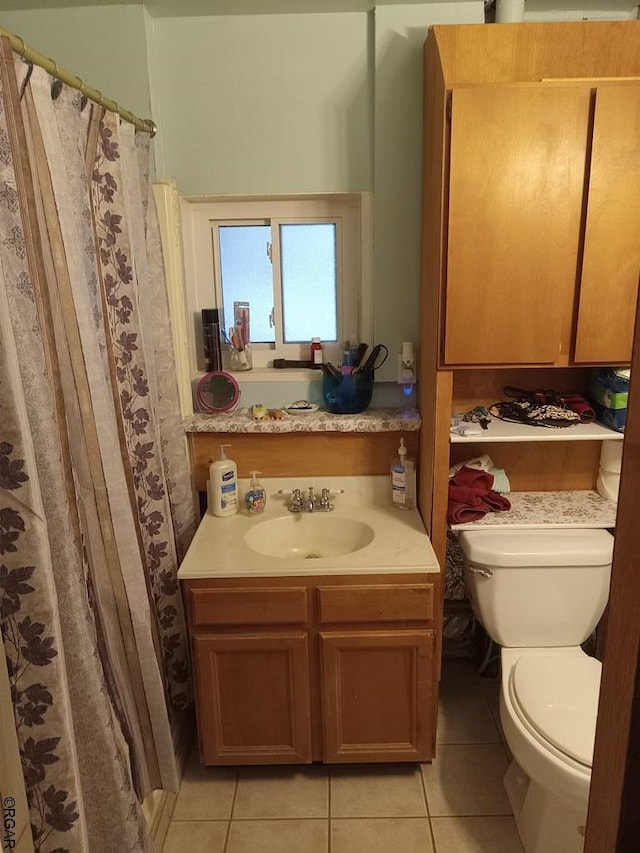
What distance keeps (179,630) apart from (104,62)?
1745 mm

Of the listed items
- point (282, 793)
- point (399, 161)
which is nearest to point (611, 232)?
point (399, 161)

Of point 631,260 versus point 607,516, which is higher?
point 631,260

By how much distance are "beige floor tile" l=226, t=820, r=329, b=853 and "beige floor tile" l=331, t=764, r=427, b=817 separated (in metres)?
0.08

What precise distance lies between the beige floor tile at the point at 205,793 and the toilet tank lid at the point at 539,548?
103cm

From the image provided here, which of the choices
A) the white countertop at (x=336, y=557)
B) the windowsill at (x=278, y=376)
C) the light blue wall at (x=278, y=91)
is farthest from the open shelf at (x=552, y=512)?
the light blue wall at (x=278, y=91)

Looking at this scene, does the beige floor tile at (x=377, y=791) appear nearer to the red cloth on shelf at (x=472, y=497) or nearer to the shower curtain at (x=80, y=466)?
the shower curtain at (x=80, y=466)

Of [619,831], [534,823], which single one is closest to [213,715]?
[534,823]

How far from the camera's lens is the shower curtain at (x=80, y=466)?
1.02 m

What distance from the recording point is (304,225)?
2111mm

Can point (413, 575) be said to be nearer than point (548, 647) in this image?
Yes

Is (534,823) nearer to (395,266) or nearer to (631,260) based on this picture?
(631,260)

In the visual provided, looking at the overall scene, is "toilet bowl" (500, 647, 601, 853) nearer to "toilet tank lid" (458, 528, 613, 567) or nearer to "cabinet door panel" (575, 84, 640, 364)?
"toilet tank lid" (458, 528, 613, 567)

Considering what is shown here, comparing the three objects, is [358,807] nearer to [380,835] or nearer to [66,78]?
[380,835]

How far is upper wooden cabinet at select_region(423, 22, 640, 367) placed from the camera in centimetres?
158
